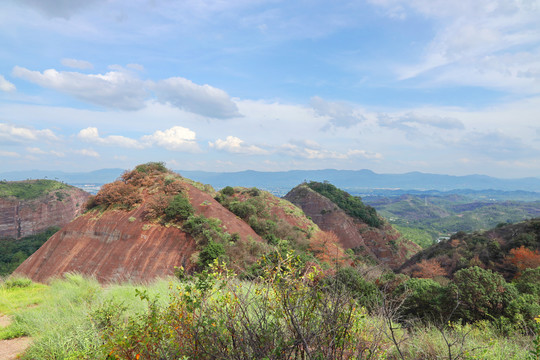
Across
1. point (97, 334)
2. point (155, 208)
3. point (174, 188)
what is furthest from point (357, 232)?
point (97, 334)

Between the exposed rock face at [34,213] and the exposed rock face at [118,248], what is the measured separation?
208 feet

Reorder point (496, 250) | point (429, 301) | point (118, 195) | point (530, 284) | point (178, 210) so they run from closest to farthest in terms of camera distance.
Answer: point (530, 284) → point (429, 301) → point (178, 210) → point (118, 195) → point (496, 250)

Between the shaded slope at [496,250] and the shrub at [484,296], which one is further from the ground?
the shrub at [484,296]

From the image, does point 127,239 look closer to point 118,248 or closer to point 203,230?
point 118,248

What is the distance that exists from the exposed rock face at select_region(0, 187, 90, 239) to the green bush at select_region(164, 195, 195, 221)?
223 ft

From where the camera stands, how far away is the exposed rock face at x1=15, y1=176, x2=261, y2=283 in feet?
50.6

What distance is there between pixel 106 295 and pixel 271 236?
1399cm

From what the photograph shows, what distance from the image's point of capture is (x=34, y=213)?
78.4 meters

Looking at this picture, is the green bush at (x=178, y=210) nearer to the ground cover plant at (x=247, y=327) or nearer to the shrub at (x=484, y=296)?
the ground cover plant at (x=247, y=327)

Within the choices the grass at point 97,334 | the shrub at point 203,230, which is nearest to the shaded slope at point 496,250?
the grass at point 97,334

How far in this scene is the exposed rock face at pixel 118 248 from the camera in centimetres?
1541

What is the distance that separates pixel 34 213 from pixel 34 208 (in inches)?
62.7

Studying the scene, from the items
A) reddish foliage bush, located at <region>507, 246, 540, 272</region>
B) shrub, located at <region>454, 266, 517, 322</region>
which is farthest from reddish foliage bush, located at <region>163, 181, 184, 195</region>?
reddish foliage bush, located at <region>507, 246, 540, 272</region>

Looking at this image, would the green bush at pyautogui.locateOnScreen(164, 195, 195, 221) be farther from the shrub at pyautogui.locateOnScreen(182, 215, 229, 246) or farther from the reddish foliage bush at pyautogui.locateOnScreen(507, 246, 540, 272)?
the reddish foliage bush at pyautogui.locateOnScreen(507, 246, 540, 272)
